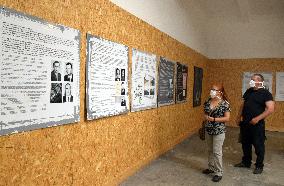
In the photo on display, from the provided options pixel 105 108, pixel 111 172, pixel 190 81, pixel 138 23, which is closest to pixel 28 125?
pixel 105 108

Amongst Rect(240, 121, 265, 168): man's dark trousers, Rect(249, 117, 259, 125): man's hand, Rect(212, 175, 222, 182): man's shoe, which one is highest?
Rect(249, 117, 259, 125): man's hand

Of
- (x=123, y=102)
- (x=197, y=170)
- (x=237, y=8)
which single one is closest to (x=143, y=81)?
(x=123, y=102)

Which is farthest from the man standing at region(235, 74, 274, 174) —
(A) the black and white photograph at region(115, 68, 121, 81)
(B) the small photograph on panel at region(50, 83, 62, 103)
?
(B) the small photograph on panel at region(50, 83, 62, 103)

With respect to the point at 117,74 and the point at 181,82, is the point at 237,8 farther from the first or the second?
the point at 117,74

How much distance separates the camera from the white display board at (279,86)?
9.33 m

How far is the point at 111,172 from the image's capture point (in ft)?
12.7

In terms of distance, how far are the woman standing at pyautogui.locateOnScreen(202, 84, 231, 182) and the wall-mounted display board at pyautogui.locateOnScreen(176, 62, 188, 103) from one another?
217cm

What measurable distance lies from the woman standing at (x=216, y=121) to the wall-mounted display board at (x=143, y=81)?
1073 millimetres

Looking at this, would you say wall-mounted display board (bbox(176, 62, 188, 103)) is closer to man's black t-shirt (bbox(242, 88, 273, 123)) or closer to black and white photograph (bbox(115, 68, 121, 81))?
man's black t-shirt (bbox(242, 88, 273, 123))

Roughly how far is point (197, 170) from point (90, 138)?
2.33 metres

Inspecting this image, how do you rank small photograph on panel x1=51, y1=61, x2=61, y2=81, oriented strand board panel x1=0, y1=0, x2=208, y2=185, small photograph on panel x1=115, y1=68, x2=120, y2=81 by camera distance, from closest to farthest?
oriented strand board panel x1=0, y1=0, x2=208, y2=185, small photograph on panel x1=51, y1=61, x2=61, y2=81, small photograph on panel x1=115, y1=68, x2=120, y2=81

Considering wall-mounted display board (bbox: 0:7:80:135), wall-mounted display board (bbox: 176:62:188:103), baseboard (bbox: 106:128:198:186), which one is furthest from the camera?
wall-mounted display board (bbox: 176:62:188:103)

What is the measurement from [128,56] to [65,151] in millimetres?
1816

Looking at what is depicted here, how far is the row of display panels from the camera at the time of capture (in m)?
2.28
